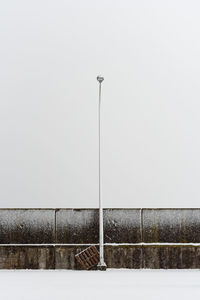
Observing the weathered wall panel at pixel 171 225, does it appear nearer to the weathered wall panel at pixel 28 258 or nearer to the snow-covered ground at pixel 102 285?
the snow-covered ground at pixel 102 285

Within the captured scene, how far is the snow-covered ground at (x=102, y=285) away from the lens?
11.7 metres

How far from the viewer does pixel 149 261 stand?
19188 millimetres

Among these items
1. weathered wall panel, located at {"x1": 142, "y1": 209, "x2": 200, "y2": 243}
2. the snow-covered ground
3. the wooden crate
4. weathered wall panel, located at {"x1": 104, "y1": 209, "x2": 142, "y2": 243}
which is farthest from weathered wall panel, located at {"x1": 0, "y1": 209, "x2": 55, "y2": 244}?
weathered wall panel, located at {"x1": 142, "y1": 209, "x2": 200, "y2": 243}

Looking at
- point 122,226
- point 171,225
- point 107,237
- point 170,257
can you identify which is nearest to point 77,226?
point 107,237

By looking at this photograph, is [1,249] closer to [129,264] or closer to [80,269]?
[80,269]

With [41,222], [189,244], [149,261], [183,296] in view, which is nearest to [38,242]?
[41,222]

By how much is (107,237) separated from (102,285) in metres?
5.91

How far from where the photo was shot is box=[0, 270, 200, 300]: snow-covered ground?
38.2 feet

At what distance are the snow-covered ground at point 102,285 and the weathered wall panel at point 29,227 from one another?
56.7 inches

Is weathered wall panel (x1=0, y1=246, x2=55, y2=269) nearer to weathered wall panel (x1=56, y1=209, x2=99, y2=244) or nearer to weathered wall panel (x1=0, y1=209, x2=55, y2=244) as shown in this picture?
weathered wall panel (x1=0, y1=209, x2=55, y2=244)

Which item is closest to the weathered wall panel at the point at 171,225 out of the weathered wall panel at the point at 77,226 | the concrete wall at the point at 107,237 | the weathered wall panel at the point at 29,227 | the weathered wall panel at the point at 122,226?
the concrete wall at the point at 107,237

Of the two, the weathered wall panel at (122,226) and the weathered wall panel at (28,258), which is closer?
the weathered wall panel at (28,258)

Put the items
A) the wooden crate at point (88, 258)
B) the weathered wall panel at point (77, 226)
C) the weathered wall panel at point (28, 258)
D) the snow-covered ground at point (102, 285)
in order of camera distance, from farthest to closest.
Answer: the weathered wall panel at point (77, 226), the weathered wall panel at point (28, 258), the wooden crate at point (88, 258), the snow-covered ground at point (102, 285)

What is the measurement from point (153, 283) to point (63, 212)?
20.2 feet
